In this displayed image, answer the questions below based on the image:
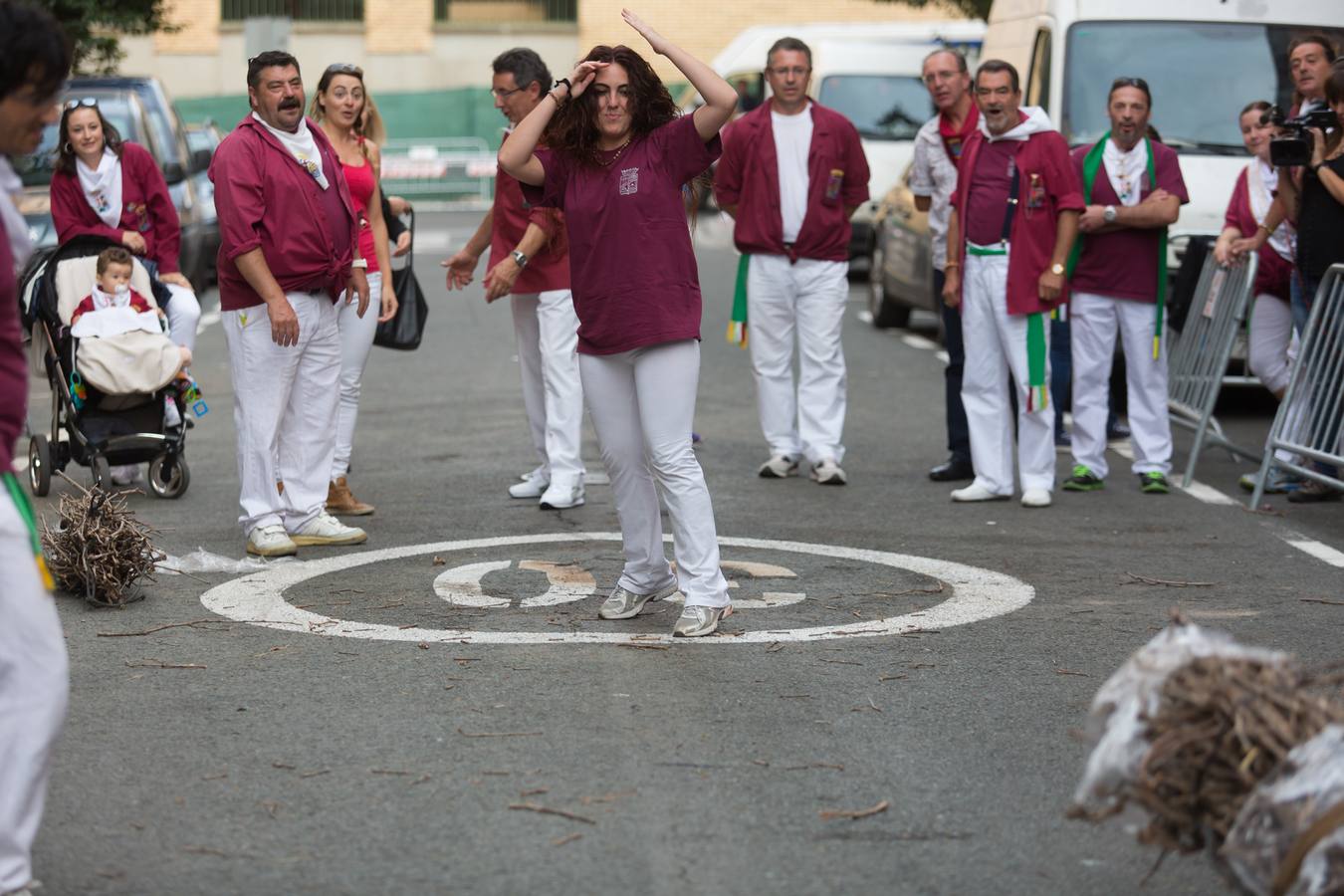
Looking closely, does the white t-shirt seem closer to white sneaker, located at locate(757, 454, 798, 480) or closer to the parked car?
white sneaker, located at locate(757, 454, 798, 480)

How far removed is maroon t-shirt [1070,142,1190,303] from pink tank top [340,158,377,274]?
3.46 metres

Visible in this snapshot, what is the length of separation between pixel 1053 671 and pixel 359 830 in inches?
98.1

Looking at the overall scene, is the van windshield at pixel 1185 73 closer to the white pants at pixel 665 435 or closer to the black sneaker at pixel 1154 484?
the black sneaker at pixel 1154 484

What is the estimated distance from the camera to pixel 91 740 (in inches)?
215

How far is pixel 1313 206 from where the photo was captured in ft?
30.9

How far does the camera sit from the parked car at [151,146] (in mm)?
15789

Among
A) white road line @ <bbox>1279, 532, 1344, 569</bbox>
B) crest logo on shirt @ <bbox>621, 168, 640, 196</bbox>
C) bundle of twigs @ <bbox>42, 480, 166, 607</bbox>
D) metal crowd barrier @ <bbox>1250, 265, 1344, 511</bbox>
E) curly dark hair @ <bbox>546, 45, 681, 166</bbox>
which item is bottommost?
white road line @ <bbox>1279, 532, 1344, 569</bbox>

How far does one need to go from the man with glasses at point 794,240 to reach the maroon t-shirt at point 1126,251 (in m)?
1.21

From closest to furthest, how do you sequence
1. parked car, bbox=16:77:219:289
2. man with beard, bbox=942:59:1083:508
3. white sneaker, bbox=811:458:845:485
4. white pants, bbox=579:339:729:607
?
white pants, bbox=579:339:729:607 < man with beard, bbox=942:59:1083:508 < white sneaker, bbox=811:458:845:485 < parked car, bbox=16:77:219:289

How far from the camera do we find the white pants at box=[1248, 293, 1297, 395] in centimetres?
1023

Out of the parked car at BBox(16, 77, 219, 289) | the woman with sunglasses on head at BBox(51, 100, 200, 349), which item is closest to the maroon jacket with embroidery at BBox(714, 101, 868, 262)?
the woman with sunglasses on head at BBox(51, 100, 200, 349)

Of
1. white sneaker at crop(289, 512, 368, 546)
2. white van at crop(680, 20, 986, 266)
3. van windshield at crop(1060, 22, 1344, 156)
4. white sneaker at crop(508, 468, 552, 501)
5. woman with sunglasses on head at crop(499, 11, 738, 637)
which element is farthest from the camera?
white van at crop(680, 20, 986, 266)

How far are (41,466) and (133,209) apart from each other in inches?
58.4

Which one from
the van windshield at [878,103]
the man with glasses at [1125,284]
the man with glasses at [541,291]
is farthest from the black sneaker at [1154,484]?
the van windshield at [878,103]
